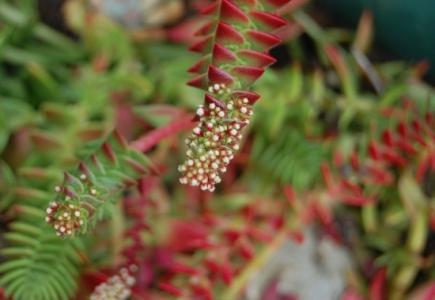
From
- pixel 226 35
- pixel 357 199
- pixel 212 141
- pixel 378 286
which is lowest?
pixel 378 286

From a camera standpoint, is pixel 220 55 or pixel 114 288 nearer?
pixel 220 55

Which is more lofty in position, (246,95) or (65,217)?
(246,95)

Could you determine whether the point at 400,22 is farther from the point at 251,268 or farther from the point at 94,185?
the point at 94,185

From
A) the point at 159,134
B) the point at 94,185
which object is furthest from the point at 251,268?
the point at 94,185

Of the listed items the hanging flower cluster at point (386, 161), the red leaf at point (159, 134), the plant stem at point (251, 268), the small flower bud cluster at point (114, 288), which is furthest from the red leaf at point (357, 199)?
the small flower bud cluster at point (114, 288)

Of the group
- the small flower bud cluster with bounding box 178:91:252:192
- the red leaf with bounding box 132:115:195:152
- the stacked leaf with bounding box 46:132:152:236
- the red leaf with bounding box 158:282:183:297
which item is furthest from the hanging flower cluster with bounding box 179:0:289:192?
the red leaf with bounding box 158:282:183:297

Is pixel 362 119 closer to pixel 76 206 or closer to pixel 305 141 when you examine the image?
pixel 305 141

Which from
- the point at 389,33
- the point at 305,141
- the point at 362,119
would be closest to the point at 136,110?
the point at 305,141
